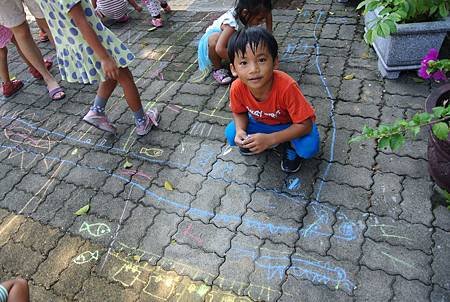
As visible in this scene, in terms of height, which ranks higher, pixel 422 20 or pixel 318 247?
pixel 422 20

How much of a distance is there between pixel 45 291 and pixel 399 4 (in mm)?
2986

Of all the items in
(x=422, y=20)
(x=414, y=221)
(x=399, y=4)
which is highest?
(x=399, y=4)

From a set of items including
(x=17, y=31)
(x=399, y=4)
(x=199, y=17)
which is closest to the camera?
(x=399, y=4)

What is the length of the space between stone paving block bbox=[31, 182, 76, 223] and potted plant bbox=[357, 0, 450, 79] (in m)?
2.45

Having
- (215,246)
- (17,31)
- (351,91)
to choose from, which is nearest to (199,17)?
(17,31)

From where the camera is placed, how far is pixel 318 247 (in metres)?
2.11

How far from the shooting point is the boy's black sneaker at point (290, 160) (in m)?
2.52

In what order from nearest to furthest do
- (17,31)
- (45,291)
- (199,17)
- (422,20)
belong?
(45,291)
(422,20)
(17,31)
(199,17)

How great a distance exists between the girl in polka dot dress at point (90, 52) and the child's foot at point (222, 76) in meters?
0.82

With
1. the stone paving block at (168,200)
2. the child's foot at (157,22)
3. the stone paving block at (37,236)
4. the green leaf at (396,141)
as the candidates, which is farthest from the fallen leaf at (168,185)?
the child's foot at (157,22)

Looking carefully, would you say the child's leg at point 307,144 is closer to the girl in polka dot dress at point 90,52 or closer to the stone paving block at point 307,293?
the stone paving block at point 307,293

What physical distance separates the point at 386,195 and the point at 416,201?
168 millimetres

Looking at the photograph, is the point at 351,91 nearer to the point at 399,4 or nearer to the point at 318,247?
the point at 399,4

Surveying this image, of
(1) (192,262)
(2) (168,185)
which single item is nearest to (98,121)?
(2) (168,185)
